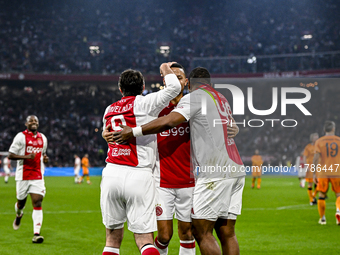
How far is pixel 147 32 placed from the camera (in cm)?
4119

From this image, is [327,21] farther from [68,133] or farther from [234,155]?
[234,155]

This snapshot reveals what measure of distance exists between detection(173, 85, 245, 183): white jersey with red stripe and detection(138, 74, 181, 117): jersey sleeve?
293mm

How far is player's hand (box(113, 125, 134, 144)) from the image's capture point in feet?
12.6

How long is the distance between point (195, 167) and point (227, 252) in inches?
39.9

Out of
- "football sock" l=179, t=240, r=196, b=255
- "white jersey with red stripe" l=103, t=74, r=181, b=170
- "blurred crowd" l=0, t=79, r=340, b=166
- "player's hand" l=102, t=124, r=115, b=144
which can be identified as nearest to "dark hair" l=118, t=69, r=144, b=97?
"white jersey with red stripe" l=103, t=74, r=181, b=170

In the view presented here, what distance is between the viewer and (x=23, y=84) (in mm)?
38344

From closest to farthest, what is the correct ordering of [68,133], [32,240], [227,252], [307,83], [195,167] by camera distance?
1. [227,252]
2. [195,167]
3. [32,240]
4. [307,83]
5. [68,133]

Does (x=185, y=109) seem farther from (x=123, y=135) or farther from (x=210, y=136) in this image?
(x=123, y=135)

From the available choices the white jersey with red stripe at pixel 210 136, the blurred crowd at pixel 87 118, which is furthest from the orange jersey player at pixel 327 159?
the blurred crowd at pixel 87 118

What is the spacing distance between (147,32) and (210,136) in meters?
38.2

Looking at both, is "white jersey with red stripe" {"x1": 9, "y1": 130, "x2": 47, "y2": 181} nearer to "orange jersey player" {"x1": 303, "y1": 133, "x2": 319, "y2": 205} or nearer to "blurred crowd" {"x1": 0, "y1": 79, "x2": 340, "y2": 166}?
"orange jersey player" {"x1": 303, "y1": 133, "x2": 319, "y2": 205}

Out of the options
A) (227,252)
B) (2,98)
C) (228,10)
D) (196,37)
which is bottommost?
(227,252)

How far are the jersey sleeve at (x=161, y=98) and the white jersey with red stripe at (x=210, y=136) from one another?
293 mm

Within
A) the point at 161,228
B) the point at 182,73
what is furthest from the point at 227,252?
the point at 182,73
